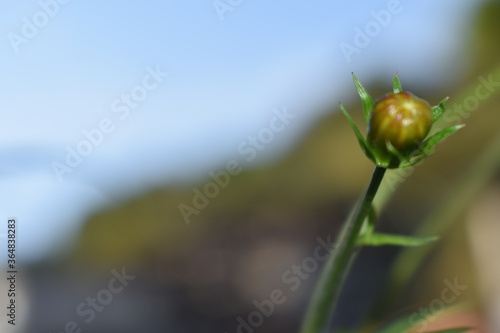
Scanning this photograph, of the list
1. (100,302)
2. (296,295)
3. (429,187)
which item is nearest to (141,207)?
(296,295)

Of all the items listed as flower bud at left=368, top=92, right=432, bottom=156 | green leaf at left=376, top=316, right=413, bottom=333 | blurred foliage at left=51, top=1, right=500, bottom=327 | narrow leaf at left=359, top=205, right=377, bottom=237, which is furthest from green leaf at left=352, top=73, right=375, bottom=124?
blurred foliage at left=51, top=1, right=500, bottom=327

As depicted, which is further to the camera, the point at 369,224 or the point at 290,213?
the point at 290,213

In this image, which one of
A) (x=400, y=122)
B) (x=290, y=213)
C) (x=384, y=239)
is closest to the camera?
(x=400, y=122)

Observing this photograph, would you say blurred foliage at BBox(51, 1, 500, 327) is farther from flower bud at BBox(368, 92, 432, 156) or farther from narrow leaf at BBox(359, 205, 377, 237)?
flower bud at BBox(368, 92, 432, 156)

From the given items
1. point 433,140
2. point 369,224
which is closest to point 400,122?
point 433,140

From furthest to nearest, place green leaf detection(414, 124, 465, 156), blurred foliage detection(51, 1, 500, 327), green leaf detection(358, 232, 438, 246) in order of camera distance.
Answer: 1. blurred foliage detection(51, 1, 500, 327)
2. green leaf detection(358, 232, 438, 246)
3. green leaf detection(414, 124, 465, 156)

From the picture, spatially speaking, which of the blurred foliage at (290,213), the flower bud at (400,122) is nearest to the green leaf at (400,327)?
the flower bud at (400,122)

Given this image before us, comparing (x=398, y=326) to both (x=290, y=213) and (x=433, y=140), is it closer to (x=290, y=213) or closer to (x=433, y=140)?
(x=433, y=140)

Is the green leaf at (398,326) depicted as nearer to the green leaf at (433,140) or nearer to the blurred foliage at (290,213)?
the green leaf at (433,140)

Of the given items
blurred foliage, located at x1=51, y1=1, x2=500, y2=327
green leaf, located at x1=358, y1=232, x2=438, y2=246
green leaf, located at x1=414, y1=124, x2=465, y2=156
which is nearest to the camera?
green leaf, located at x1=414, y1=124, x2=465, y2=156
